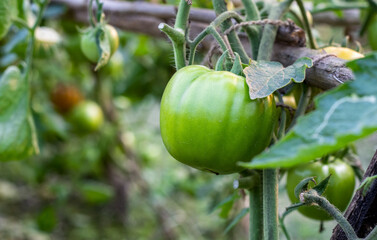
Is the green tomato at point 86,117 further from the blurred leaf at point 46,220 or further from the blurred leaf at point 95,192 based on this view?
the blurred leaf at point 46,220

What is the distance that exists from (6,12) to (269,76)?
0.63 meters

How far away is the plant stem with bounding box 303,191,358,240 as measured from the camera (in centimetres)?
39

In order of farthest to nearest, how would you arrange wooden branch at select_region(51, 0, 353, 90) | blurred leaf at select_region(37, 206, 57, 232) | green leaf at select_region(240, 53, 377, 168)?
blurred leaf at select_region(37, 206, 57, 232) → wooden branch at select_region(51, 0, 353, 90) → green leaf at select_region(240, 53, 377, 168)

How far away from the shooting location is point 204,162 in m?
0.44

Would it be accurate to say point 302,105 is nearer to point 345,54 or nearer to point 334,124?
point 345,54

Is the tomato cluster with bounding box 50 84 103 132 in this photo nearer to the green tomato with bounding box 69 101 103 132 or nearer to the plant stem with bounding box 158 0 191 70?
the green tomato with bounding box 69 101 103 132

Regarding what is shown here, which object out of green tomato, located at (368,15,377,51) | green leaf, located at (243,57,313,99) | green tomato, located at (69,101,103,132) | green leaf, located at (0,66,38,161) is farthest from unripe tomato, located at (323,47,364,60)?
green tomato, located at (69,101,103,132)

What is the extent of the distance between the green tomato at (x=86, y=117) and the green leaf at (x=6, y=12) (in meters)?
0.80

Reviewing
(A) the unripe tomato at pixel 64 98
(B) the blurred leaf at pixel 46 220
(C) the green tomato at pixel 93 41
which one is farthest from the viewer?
(A) the unripe tomato at pixel 64 98

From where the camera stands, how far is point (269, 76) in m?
0.43

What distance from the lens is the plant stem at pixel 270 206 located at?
0.46 m

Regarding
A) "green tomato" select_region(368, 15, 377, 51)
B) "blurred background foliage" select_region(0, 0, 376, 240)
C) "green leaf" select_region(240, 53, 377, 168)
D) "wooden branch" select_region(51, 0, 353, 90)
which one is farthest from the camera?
"blurred background foliage" select_region(0, 0, 376, 240)

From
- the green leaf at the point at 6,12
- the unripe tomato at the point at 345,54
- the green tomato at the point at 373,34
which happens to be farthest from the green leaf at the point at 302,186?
the green leaf at the point at 6,12

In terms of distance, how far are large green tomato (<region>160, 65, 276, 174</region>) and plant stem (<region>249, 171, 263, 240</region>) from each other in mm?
119
